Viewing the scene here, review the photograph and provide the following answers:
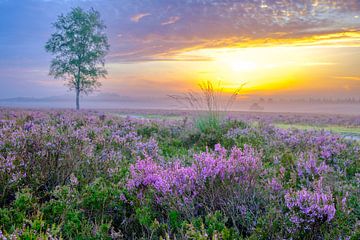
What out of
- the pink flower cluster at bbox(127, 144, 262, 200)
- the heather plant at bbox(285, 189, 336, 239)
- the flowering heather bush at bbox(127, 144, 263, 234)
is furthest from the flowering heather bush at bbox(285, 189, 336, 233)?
the pink flower cluster at bbox(127, 144, 262, 200)

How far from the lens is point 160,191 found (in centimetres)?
352

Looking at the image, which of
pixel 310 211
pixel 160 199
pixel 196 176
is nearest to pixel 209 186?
pixel 196 176

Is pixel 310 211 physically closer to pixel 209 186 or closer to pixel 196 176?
pixel 209 186

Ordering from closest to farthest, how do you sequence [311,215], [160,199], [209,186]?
[311,215] → [160,199] → [209,186]

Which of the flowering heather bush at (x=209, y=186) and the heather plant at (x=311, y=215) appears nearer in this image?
the heather plant at (x=311, y=215)

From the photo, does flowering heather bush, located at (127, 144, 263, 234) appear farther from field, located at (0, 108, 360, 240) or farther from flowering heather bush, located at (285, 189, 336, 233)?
flowering heather bush, located at (285, 189, 336, 233)

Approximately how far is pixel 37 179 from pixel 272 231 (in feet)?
9.03

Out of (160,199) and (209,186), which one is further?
(209,186)

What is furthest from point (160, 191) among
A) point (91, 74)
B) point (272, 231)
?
point (91, 74)

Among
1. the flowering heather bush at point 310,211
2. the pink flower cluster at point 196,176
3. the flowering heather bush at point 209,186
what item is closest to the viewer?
the flowering heather bush at point 310,211

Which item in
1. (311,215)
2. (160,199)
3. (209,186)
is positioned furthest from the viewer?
(209,186)

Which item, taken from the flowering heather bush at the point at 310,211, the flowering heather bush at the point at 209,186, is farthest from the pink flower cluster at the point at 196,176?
the flowering heather bush at the point at 310,211

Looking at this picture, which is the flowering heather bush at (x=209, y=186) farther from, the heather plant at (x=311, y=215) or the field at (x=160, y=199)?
the heather plant at (x=311, y=215)

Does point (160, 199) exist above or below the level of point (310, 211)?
below
